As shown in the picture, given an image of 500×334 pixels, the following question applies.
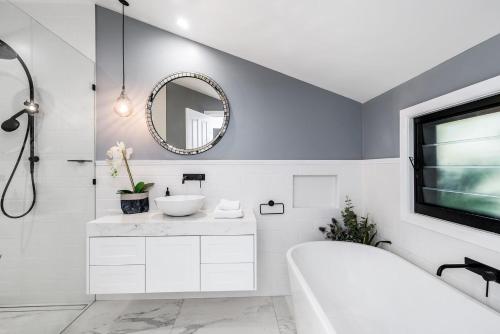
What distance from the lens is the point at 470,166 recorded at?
4.83ft

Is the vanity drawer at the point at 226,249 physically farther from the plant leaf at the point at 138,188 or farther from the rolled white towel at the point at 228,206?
the plant leaf at the point at 138,188

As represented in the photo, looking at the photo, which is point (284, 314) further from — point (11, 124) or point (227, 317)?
point (11, 124)

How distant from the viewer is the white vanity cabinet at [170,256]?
202cm

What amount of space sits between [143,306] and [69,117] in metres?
1.87

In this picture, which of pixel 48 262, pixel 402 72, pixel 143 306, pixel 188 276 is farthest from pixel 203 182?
pixel 402 72

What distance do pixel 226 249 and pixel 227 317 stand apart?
0.66 meters

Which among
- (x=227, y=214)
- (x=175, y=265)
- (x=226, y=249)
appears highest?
(x=227, y=214)

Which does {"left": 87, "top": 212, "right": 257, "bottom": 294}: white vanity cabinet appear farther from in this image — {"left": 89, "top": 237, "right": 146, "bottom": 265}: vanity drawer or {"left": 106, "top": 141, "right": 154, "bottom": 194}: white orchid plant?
{"left": 106, "top": 141, "right": 154, "bottom": 194}: white orchid plant

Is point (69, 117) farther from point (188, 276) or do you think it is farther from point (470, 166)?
point (470, 166)

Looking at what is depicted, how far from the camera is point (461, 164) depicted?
154cm

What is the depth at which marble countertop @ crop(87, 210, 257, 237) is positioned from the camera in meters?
2.04

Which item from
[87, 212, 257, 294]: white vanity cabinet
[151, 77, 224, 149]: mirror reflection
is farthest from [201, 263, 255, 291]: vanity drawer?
[151, 77, 224, 149]: mirror reflection

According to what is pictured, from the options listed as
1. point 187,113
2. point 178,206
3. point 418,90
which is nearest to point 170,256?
point 178,206

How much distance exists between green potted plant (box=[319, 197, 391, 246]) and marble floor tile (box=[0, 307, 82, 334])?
7.94 ft
